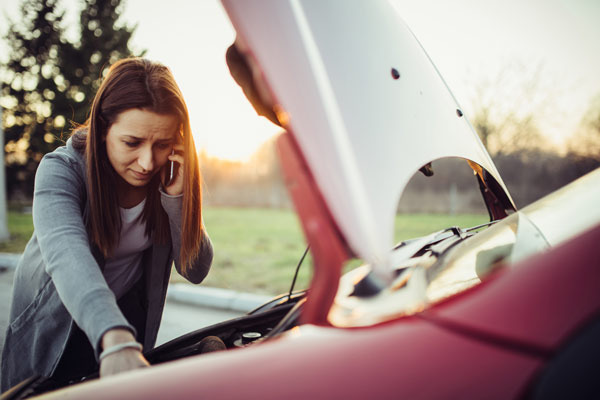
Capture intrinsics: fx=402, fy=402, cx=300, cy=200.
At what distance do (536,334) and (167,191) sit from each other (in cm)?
143

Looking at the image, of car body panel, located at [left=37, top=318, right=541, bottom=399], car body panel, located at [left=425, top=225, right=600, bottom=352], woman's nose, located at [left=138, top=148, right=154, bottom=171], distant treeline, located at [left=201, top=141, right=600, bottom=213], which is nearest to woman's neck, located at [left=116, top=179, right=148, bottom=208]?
woman's nose, located at [left=138, top=148, right=154, bottom=171]

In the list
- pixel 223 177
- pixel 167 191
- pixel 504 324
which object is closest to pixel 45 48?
pixel 223 177

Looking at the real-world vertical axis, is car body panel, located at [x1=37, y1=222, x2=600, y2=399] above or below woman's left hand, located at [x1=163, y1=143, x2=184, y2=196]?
below

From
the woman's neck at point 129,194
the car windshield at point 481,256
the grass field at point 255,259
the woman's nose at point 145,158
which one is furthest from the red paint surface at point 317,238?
the grass field at point 255,259

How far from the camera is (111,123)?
4.95 ft

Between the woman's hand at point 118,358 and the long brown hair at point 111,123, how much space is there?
601 mm

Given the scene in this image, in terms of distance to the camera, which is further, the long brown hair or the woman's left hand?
the woman's left hand

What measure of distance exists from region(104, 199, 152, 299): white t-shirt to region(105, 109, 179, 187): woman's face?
7.6 inches

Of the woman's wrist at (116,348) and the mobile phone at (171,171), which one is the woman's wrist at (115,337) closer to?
the woman's wrist at (116,348)

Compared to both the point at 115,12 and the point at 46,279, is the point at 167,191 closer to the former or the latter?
the point at 46,279

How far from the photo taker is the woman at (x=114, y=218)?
1.32 metres

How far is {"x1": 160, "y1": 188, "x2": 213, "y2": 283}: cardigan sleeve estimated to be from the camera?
167 centimetres

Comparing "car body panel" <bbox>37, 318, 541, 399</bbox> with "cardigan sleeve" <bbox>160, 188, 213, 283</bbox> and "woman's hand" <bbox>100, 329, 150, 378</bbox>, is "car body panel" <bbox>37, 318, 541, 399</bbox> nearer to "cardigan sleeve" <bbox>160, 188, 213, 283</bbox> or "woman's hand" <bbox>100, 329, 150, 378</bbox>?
"woman's hand" <bbox>100, 329, 150, 378</bbox>

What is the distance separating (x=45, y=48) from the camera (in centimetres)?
1967
